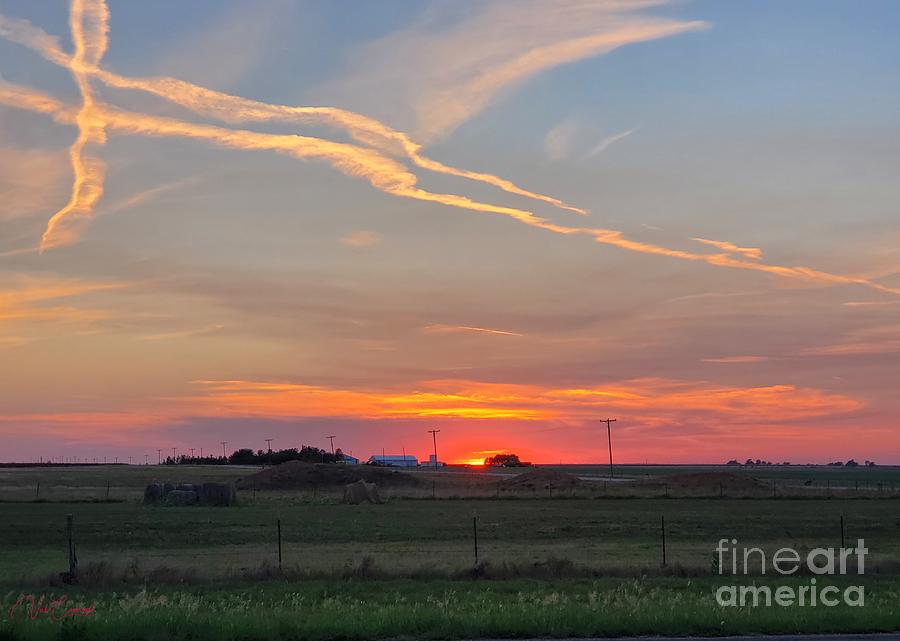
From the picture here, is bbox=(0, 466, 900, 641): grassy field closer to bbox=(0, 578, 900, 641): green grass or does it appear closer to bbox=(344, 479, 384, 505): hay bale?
bbox=(0, 578, 900, 641): green grass

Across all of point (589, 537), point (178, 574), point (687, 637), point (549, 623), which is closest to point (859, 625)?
point (687, 637)

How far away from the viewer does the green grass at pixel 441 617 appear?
15328mm

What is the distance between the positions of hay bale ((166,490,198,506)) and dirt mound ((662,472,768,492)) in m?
56.6

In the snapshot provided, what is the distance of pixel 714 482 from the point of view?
380 ft

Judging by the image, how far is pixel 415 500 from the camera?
8450 centimetres

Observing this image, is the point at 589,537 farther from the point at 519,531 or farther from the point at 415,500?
the point at 415,500

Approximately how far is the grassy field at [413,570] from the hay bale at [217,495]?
5024mm

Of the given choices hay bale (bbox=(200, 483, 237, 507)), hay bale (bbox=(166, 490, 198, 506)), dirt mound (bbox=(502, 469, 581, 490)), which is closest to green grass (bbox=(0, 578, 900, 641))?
hay bale (bbox=(200, 483, 237, 507))

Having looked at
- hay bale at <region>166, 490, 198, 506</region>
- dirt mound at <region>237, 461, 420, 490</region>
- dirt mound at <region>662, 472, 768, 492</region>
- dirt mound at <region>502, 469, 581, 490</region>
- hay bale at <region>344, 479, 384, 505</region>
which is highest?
hay bale at <region>166, 490, 198, 506</region>

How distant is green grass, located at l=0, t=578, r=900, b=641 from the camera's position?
15.3 m

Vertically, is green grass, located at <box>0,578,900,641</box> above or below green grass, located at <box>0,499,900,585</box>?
above
